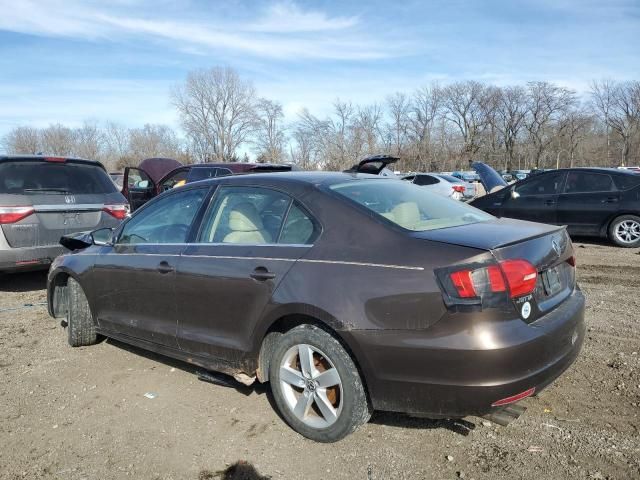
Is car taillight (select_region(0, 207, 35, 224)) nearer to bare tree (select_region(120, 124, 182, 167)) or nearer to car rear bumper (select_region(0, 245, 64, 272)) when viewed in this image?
car rear bumper (select_region(0, 245, 64, 272))

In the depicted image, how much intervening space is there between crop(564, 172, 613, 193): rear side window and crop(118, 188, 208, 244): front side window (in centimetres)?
811

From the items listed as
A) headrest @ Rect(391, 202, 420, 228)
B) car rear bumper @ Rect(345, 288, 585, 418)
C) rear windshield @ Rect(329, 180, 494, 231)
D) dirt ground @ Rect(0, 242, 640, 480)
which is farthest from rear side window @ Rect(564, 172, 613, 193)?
car rear bumper @ Rect(345, 288, 585, 418)

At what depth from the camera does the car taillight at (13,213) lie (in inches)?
246

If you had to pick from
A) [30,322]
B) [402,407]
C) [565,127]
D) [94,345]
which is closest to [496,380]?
[402,407]

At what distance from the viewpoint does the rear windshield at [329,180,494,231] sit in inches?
125

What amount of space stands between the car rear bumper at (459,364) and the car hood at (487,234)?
1.43 ft

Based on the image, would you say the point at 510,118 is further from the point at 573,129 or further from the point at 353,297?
the point at 353,297

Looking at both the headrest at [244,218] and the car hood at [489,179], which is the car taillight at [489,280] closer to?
the headrest at [244,218]

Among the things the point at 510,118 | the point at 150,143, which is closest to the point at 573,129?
the point at 510,118

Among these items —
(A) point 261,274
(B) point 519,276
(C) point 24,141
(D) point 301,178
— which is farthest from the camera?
(C) point 24,141

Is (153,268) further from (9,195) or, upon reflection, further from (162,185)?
(162,185)

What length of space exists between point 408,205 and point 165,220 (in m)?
1.98

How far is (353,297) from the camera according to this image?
9.28 feet

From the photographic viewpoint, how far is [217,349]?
A: 11.6ft
